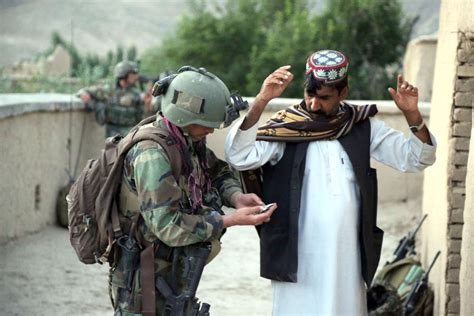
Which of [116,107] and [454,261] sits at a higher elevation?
[116,107]

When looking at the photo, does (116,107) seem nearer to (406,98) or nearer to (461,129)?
(461,129)

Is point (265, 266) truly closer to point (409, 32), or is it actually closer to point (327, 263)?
point (327, 263)

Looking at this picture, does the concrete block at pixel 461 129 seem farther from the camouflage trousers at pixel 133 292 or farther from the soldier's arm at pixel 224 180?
the camouflage trousers at pixel 133 292

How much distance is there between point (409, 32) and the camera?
24391mm

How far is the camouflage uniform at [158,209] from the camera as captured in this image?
3.81m

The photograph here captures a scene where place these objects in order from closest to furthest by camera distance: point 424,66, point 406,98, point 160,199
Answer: point 160,199 → point 406,98 → point 424,66

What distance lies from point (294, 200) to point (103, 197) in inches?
33.6

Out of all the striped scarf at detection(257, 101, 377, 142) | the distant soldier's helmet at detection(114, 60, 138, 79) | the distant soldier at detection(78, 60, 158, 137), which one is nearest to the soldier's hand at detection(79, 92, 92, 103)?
the distant soldier at detection(78, 60, 158, 137)

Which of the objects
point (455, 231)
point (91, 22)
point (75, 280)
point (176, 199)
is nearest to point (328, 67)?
point (176, 199)

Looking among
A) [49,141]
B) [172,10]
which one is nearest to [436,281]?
[49,141]

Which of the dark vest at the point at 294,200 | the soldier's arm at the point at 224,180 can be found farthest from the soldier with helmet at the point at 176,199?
the dark vest at the point at 294,200

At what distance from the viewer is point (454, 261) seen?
5.84 meters

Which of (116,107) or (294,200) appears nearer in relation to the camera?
(294,200)

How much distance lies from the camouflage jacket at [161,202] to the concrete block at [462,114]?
2378 millimetres
